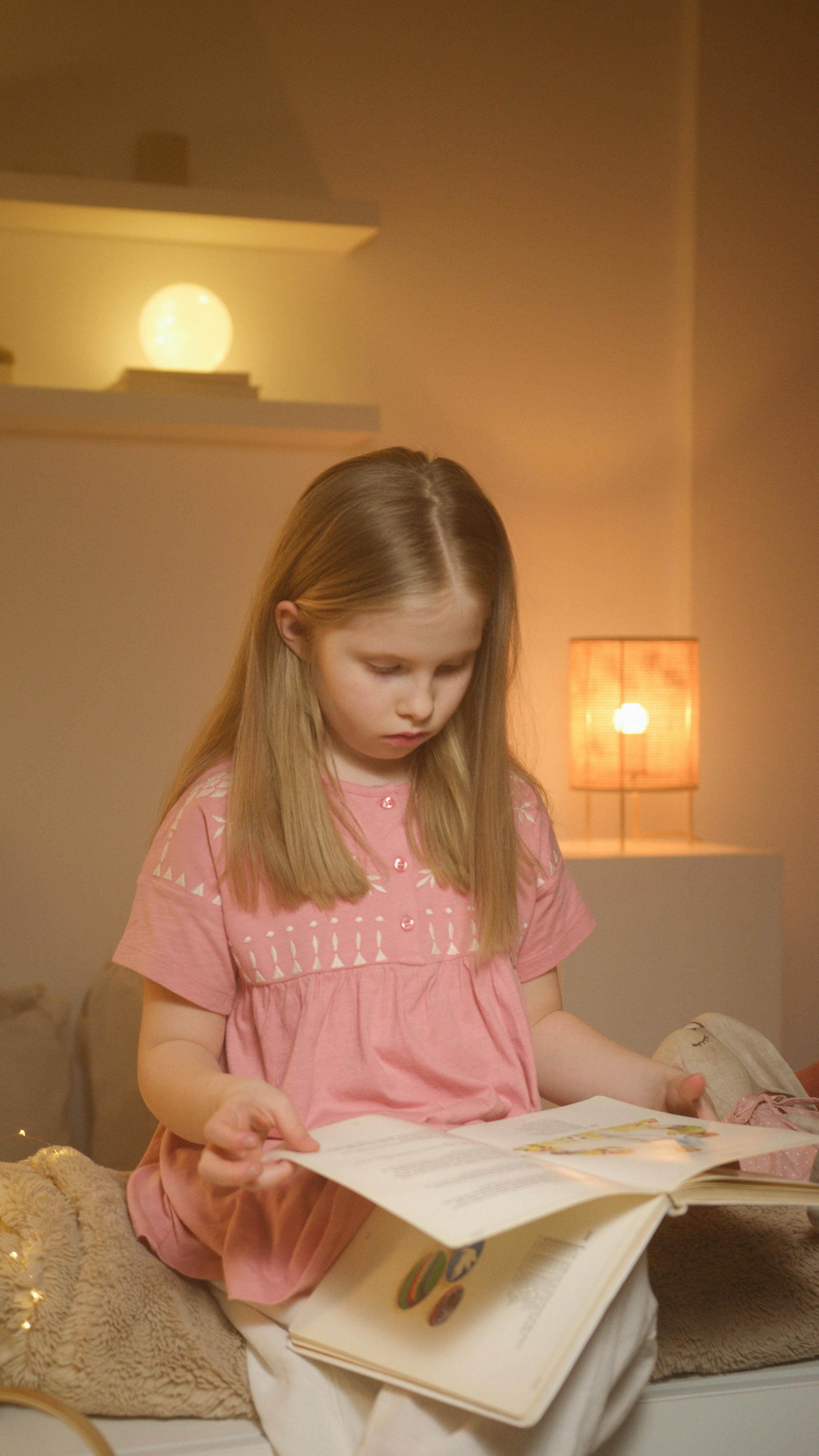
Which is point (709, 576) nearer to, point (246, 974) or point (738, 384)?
point (738, 384)

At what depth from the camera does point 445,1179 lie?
655 mm

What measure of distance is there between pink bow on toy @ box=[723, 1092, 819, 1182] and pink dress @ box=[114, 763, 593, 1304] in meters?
0.20

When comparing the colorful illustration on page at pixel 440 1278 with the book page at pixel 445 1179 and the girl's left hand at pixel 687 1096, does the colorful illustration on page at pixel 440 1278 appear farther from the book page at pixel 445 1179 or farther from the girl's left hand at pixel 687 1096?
the girl's left hand at pixel 687 1096

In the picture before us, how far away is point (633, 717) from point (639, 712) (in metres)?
0.01

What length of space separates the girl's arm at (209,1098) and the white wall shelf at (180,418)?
4.01ft

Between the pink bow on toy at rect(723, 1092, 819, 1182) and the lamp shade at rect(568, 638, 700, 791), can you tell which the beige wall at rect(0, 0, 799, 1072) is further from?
the pink bow on toy at rect(723, 1092, 819, 1182)

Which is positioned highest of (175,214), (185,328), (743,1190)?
(175,214)

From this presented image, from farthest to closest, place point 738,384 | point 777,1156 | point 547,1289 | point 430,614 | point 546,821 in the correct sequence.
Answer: point 738,384 → point 546,821 → point 777,1156 → point 430,614 → point 547,1289

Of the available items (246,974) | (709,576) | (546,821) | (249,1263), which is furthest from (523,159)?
(249,1263)

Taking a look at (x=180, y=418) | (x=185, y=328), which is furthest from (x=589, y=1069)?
(x=185, y=328)

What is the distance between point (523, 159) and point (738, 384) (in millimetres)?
564

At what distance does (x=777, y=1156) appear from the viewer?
104 centimetres

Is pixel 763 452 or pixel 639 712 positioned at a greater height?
pixel 763 452

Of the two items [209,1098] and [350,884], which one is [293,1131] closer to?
[209,1098]
